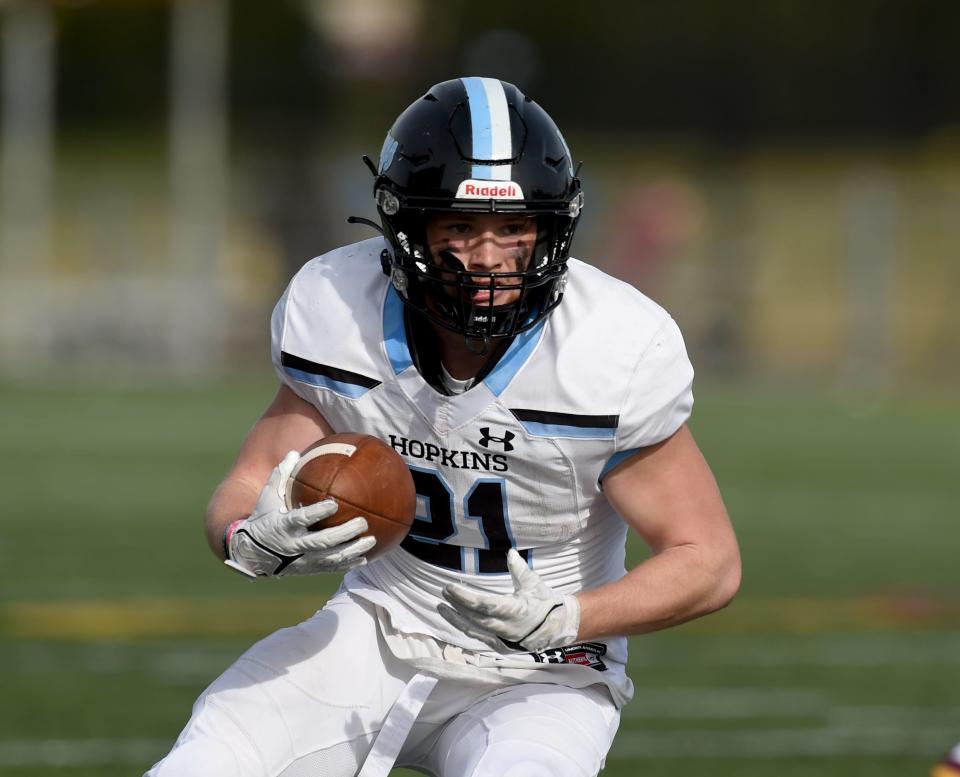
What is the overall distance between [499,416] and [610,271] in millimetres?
17589

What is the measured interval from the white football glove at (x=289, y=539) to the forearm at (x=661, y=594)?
425 millimetres

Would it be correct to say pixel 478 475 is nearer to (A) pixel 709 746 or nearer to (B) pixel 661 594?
(B) pixel 661 594

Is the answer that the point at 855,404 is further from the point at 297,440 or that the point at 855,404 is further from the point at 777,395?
the point at 297,440

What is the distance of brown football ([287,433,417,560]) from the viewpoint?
302 cm

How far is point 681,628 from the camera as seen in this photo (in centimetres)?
718

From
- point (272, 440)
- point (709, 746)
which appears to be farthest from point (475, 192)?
point (709, 746)

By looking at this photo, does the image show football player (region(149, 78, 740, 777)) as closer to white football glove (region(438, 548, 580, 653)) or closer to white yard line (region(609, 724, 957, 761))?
white football glove (region(438, 548, 580, 653))

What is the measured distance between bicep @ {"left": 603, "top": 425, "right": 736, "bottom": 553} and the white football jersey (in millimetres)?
39

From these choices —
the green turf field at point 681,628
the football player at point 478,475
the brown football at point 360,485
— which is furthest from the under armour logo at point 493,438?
the green turf field at point 681,628

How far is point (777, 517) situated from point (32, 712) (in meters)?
5.37

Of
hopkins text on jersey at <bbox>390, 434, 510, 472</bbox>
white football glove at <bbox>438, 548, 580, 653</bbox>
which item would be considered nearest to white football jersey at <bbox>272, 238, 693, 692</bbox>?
hopkins text on jersey at <bbox>390, 434, 510, 472</bbox>

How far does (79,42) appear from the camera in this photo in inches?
1537

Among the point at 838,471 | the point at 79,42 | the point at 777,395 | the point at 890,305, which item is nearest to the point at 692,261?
the point at 890,305

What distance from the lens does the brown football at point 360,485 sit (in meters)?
3.02
